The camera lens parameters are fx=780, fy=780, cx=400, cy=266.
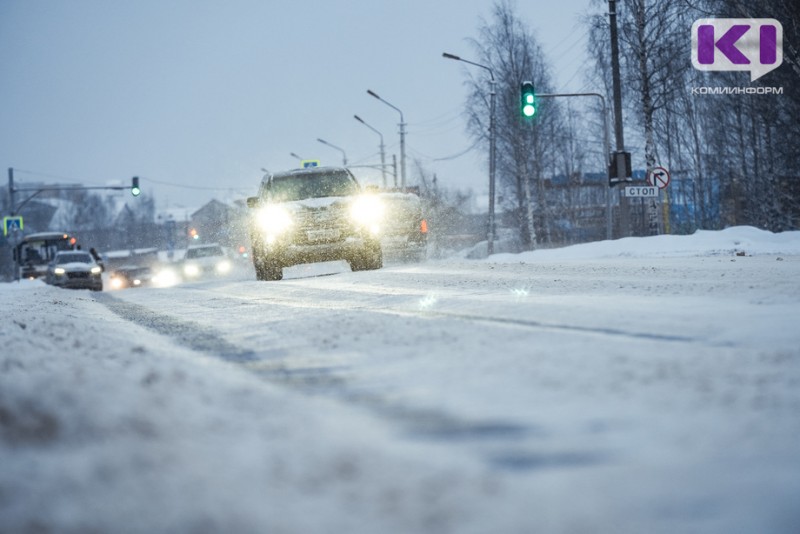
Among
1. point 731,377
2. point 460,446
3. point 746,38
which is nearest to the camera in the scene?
point 460,446

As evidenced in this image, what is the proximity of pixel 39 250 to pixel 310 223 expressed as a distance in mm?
26990

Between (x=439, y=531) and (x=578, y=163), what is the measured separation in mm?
62379

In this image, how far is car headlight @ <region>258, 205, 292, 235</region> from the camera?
13914mm

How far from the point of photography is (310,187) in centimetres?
1479

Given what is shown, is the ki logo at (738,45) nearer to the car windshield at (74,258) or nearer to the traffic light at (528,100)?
the traffic light at (528,100)

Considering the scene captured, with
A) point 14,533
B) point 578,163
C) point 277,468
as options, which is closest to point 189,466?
point 277,468

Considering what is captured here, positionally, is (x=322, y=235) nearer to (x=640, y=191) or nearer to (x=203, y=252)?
(x=640, y=191)

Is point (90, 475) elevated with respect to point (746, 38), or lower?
lower

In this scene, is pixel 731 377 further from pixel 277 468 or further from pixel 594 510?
pixel 277 468

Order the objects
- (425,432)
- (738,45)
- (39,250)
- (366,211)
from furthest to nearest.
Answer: (39,250)
(738,45)
(366,211)
(425,432)

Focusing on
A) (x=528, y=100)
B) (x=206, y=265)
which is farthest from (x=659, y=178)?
(x=206, y=265)

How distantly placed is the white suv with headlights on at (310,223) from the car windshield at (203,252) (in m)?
14.5

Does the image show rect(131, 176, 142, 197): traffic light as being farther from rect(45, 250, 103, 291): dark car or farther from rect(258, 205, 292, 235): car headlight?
rect(258, 205, 292, 235): car headlight

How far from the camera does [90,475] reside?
5.87 ft
